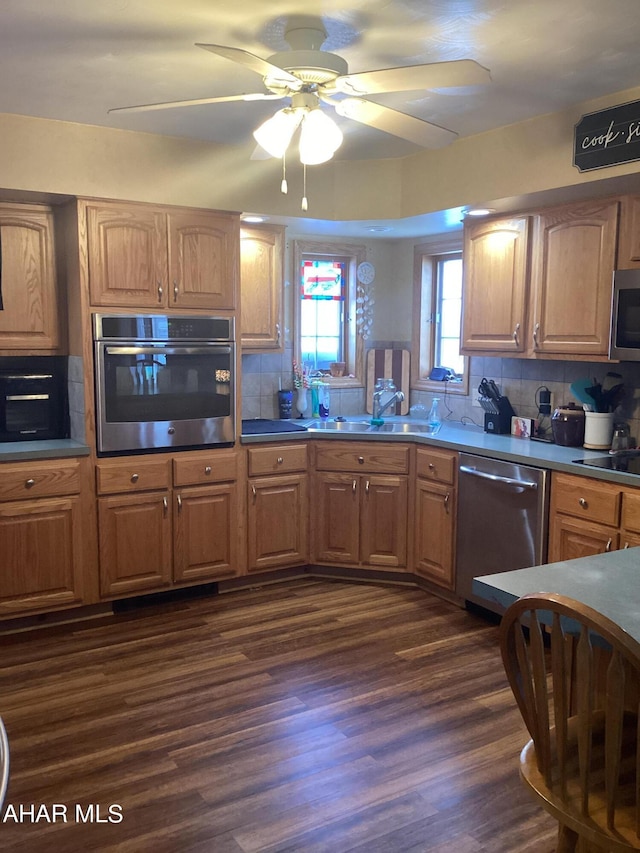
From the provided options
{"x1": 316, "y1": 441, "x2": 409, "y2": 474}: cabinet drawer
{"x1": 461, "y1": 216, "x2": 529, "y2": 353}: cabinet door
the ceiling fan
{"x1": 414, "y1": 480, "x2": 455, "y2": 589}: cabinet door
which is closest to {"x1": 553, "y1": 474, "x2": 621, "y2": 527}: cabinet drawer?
{"x1": 414, "y1": 480, "x2": 455, "y2": 589}: cabinet door

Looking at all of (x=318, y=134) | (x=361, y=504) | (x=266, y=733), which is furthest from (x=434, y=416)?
(x=318, y=134)

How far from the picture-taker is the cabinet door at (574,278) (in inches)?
134

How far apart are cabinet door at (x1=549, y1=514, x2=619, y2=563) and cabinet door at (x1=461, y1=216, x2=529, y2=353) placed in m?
1.02

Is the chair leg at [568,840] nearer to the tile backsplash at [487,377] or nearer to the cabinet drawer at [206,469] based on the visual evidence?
the tile backsplash at [487,377]

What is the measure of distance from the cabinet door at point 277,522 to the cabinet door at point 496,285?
1311 mm

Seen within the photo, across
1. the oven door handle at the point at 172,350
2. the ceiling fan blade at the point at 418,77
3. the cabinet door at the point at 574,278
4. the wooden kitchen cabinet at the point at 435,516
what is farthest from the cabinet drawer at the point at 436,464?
the ceiling fan blade at the point at 418,77

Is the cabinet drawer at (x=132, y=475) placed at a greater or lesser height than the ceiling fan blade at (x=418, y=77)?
lesser

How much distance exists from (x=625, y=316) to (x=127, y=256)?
7.93 feet

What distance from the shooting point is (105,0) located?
223 cm

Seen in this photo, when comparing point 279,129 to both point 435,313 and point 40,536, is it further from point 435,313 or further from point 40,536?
point 435,313

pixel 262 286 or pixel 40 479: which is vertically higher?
pixel 262 286

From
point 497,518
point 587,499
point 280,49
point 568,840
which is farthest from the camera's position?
point 497,518

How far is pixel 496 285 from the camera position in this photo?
13.1 ft

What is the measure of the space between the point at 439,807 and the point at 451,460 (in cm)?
194
